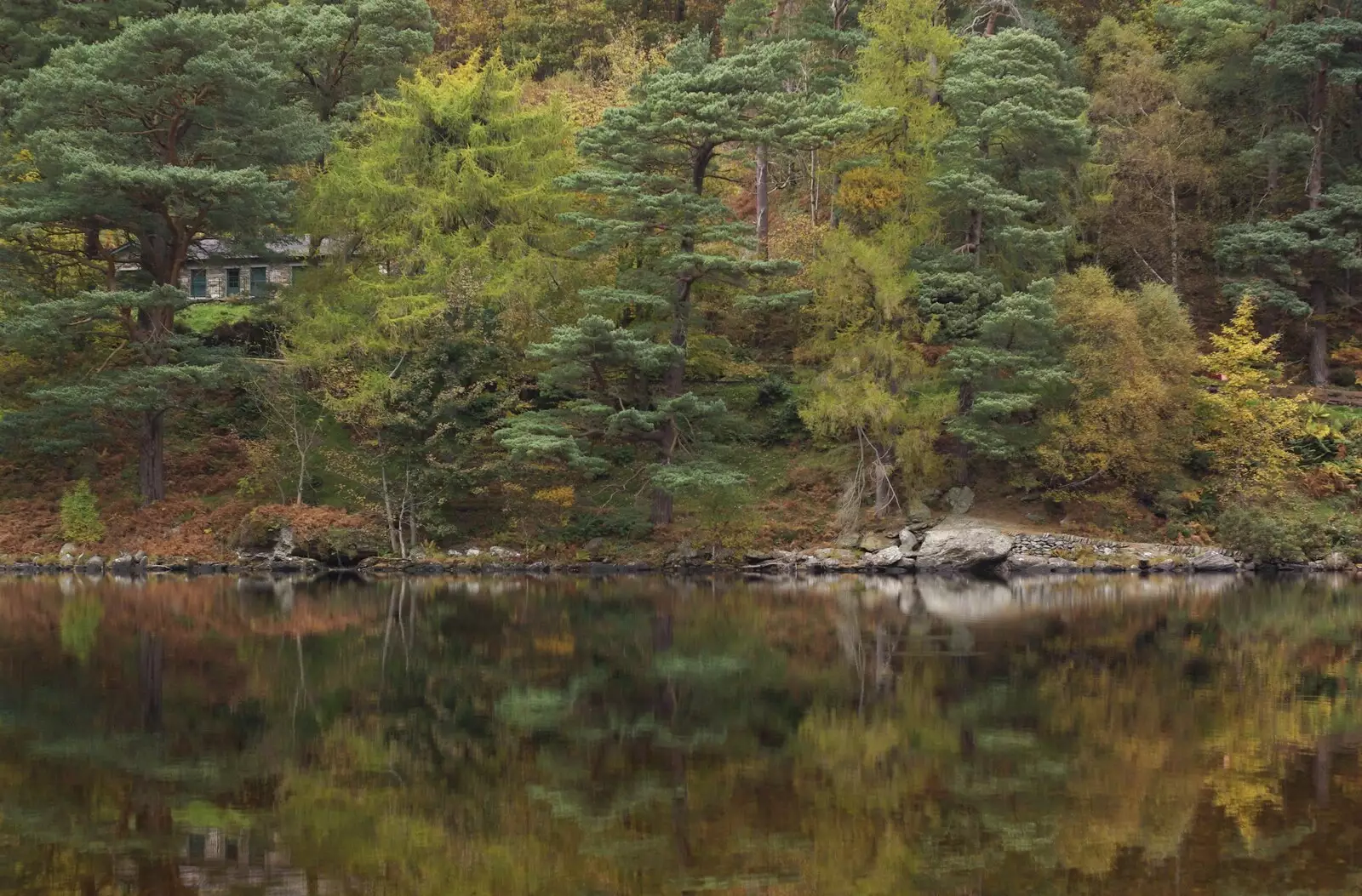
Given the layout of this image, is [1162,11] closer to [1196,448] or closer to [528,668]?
[1196,448]

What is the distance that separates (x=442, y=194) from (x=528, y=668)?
76.7ft

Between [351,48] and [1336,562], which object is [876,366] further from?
[351,48]

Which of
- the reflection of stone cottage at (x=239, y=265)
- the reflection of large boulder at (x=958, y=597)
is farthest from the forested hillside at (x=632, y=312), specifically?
the reflection of large boulder at (x=958, y=597)

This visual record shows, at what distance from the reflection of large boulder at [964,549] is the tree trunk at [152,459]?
66.5ft

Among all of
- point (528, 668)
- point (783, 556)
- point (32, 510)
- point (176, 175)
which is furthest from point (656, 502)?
point (528, 668)

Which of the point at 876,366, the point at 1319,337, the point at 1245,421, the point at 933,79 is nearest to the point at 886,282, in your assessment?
the point at 876,366

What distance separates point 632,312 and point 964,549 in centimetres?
1136

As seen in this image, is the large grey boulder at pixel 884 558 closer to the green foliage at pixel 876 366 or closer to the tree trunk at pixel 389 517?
the green foliage at pixel 876 366

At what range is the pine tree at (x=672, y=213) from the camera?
33.3m

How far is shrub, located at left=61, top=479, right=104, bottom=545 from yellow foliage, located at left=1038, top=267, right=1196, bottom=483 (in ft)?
80.0

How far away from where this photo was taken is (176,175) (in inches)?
1283

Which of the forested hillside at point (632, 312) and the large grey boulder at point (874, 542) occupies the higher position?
the forested hillside at point (632, 312)

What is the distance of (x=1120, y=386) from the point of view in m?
33.9

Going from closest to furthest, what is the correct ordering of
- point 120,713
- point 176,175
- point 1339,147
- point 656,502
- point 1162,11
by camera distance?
point 120,713 < point 176,175 < point 656,502 < point 1339,147 < point 1162,11
